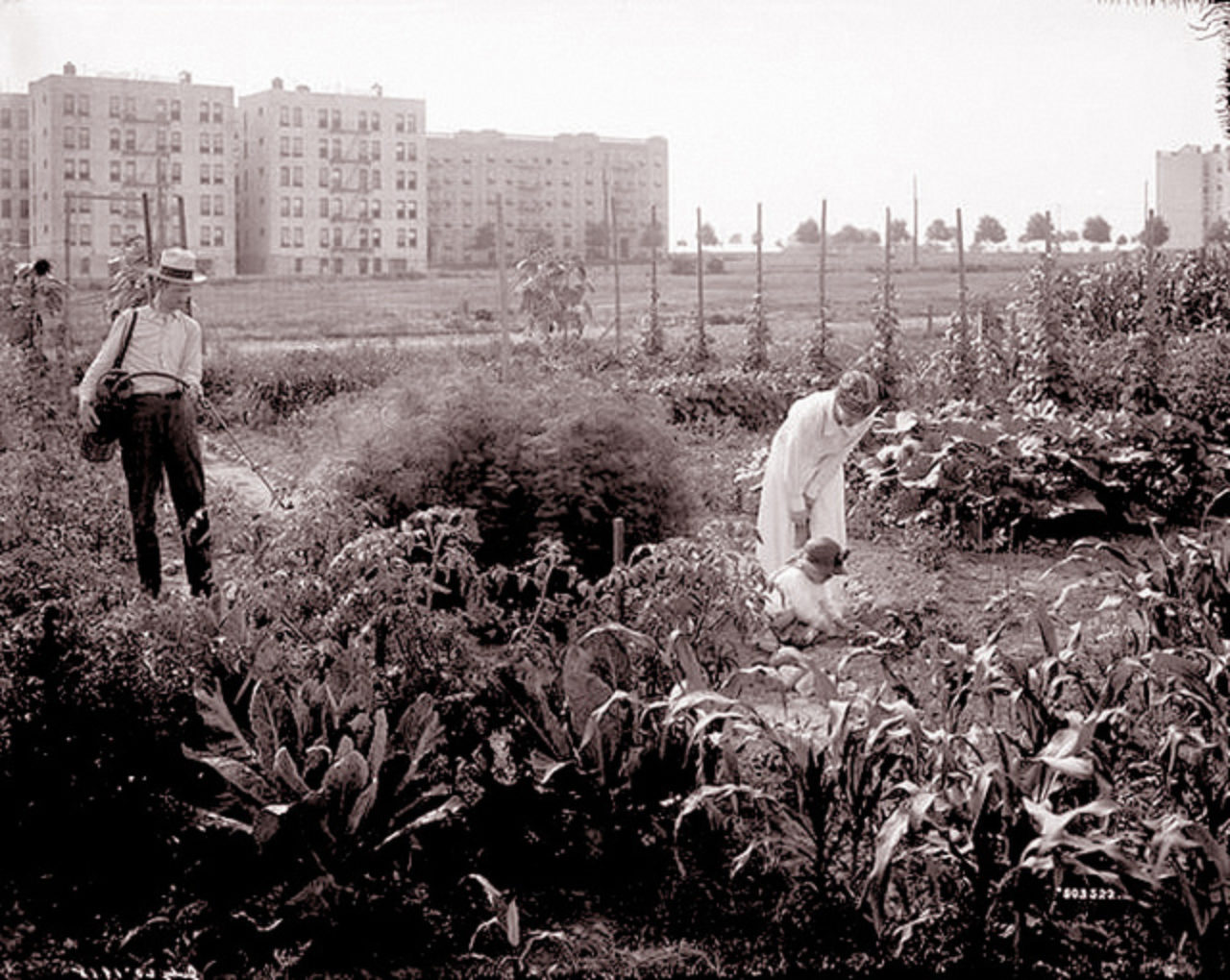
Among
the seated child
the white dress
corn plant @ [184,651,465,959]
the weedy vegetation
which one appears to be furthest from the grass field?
corn plant @ [184,651,465,959]

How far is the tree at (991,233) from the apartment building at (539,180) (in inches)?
578

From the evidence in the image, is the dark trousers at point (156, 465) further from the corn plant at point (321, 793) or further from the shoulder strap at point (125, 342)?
the corn plant at point (321, 793)

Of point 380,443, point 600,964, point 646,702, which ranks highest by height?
point 380,443

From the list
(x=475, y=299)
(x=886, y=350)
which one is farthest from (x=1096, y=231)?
(x=886, y=350)

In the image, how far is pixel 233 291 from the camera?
4434 centimetres

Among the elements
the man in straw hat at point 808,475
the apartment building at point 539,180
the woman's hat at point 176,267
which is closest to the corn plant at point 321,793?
the man in straw hat at point 808,475

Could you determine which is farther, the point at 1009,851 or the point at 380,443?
the point at 380,443

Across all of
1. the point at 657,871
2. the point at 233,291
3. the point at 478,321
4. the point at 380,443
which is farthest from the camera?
the point at 233,291

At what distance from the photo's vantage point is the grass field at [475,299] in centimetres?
3359

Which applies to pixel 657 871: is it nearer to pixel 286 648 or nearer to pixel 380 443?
pixel 286 648

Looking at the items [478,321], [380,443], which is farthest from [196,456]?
[478,321]

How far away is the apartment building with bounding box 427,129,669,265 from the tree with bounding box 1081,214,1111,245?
12780 millimetres

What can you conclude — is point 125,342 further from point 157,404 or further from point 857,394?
point 857,394

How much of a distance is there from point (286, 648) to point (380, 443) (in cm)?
284
